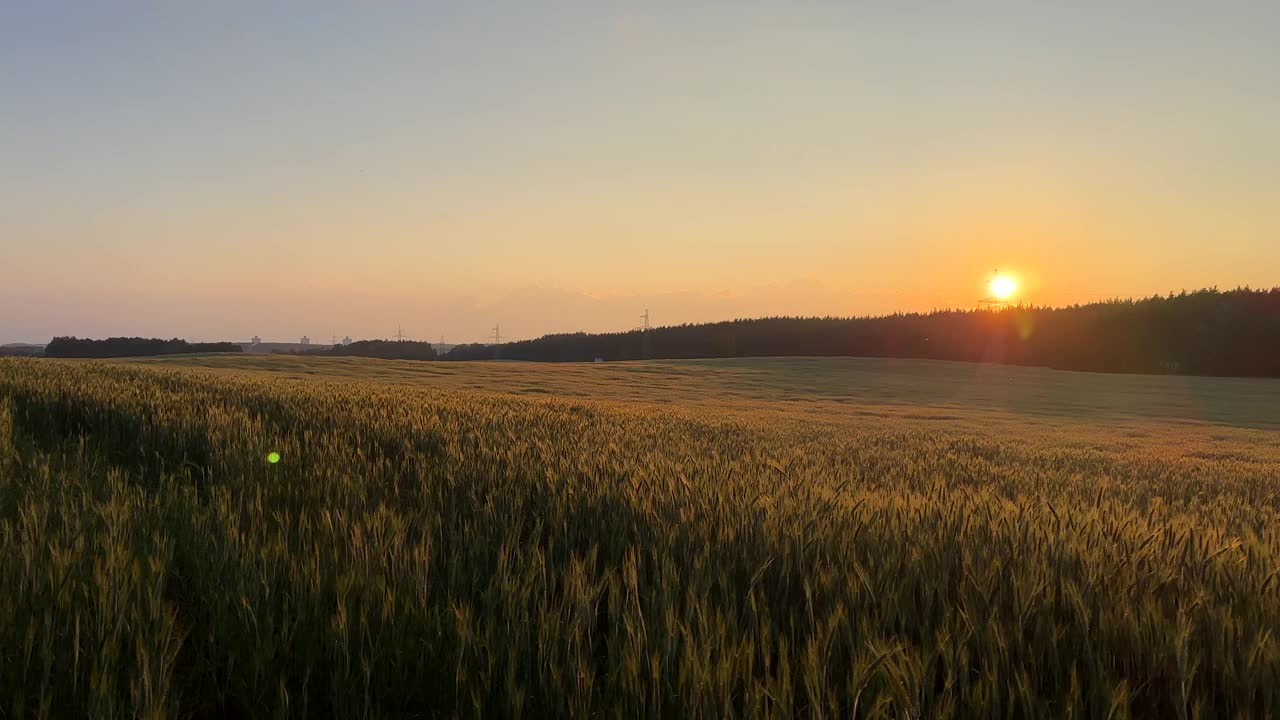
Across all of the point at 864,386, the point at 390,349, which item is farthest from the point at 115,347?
the point at 864,386

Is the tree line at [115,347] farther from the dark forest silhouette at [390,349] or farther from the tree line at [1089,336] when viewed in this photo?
the tree line at [1089,336]

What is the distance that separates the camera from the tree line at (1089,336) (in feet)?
154

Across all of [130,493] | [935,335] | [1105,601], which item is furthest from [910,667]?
[935,335]

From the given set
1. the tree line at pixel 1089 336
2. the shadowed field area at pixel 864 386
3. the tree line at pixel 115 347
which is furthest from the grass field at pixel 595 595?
the tree line at pixel 115 347

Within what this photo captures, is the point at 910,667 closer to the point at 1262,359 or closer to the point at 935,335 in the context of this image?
the point at 1262,359

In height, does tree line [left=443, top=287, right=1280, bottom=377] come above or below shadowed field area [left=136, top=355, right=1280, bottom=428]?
above

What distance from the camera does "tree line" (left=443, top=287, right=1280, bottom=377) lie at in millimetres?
46938

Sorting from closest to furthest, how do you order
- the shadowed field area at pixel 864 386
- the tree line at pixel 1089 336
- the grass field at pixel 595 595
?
the grass field at pixel 595 595
the shadowed field area at pixel 864 386
the tree line at pixel 1089 336

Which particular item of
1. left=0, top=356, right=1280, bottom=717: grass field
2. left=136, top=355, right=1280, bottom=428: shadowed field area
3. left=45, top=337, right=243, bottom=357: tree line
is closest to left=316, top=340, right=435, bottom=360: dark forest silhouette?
left=45, top=337, right=243, bottom=357: tree line

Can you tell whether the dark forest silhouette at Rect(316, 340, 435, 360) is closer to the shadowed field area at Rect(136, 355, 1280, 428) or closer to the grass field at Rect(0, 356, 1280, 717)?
the shadowed field area at Rect(136, 355, 1280, 428)

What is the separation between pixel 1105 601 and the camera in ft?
6.34

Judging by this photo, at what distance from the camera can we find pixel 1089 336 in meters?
51.8

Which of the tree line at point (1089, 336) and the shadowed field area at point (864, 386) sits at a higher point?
the tree line at point (1089, 336)

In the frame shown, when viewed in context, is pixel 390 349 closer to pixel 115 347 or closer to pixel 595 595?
pixel 115 347
